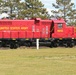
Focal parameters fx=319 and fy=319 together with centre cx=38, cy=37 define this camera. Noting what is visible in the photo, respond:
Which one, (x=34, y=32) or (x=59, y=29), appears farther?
(x=59, y=29)

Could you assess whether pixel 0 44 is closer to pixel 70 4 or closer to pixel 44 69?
pixel 44 69

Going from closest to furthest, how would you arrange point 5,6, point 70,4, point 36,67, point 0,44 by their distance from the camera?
point 36,67
point 0,44
point 5,6
point 70,4

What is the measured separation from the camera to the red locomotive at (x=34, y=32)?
3418cm

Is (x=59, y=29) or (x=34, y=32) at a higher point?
(x=59, y=29)

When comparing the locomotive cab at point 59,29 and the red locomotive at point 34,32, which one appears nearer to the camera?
the red locomotive at point 34,32

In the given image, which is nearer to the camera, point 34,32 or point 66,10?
point 34,32

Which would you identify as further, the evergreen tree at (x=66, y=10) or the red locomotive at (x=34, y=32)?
the evergreen tree at (x=66, y=10)

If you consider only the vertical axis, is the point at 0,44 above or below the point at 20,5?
Result: below

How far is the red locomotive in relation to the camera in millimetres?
34178

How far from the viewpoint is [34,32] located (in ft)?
116

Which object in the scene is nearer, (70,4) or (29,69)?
(29,69)

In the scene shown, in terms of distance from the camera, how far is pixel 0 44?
33750 mm

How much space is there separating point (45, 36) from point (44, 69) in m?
22.0

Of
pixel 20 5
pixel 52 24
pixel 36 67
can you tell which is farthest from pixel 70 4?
pixel 36 67
